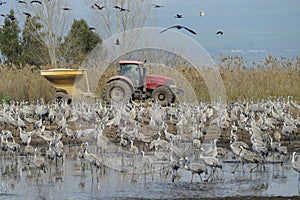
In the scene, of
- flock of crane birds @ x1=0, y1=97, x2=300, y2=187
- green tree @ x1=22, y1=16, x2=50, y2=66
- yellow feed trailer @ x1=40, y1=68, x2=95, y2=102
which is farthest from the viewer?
green tree @ x1=22, y1=16, x2=50, y2=66

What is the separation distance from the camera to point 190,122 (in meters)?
17.8

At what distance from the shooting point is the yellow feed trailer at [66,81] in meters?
24.8

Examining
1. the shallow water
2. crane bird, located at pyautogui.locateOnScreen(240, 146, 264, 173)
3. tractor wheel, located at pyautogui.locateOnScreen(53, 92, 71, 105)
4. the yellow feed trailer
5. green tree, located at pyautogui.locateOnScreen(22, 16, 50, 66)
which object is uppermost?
green tree, located at pyautogui.locateOnScreen(22, 16, 50, 66)

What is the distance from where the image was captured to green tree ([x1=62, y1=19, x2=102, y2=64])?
44831 millimetres

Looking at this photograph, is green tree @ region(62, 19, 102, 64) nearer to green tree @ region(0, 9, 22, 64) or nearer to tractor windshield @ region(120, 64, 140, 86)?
green tree @ region(0, 9, 22, 64)

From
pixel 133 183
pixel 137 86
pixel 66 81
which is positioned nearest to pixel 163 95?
pixel 137 86

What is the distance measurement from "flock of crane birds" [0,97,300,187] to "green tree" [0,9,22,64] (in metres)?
24.7

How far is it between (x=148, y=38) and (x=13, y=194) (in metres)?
18.5

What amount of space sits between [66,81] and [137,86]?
9.79 ft

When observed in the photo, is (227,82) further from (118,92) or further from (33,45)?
(33,45)

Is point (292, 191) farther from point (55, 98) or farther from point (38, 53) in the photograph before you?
point (38, 53)

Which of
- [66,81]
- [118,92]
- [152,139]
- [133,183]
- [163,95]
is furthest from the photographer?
[66,81]

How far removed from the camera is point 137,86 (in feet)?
78.9

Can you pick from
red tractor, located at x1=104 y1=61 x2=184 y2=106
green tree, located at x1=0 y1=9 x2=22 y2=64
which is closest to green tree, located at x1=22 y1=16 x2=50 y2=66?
green tree, located at x1=0 y1=9 x2=22 y2=64
